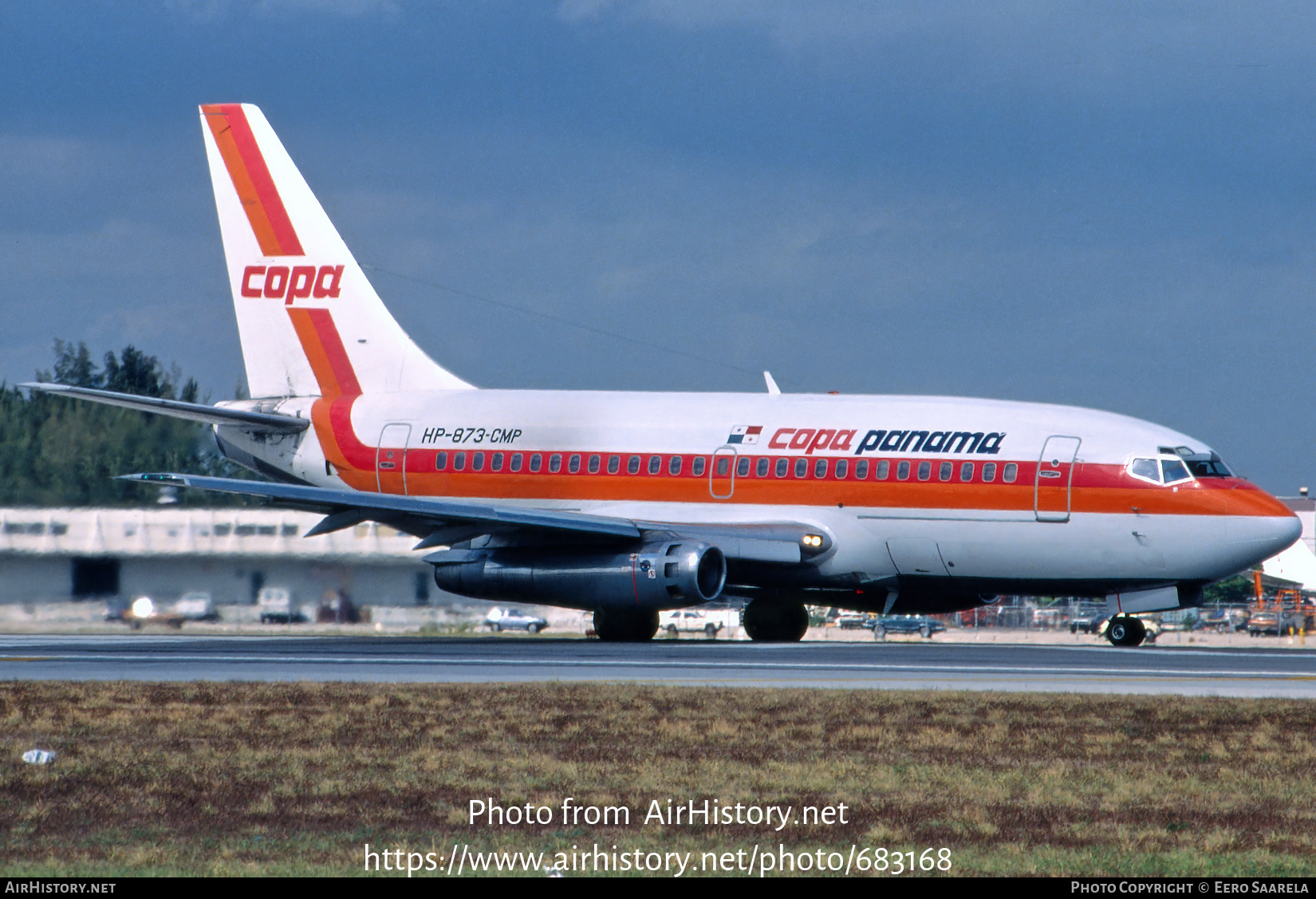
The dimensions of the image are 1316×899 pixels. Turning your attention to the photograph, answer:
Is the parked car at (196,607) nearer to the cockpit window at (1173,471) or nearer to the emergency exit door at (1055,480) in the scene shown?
the emergency exit door at (1055,480)

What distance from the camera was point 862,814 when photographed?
37.3 feet

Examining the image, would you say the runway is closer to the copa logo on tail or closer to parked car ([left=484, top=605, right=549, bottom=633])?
the copa logo on tail

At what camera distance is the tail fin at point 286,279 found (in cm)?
3909

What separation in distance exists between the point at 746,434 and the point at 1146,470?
7638mm

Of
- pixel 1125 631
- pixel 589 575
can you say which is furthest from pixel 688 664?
pixel 1125 631

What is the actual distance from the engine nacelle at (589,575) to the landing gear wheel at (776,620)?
3.52 meters

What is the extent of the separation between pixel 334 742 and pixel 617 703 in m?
3.89

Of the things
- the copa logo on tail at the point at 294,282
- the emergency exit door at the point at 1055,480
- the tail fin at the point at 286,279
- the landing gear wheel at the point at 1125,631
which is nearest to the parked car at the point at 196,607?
the tail fin at the point at 286,279

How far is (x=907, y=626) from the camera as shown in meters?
65.0

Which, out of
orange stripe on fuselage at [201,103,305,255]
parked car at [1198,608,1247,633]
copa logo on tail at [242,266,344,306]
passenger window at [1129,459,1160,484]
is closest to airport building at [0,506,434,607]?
copa logo on tail at [242,266,344,306]

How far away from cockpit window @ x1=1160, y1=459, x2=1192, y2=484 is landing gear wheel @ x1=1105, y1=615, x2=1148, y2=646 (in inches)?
119

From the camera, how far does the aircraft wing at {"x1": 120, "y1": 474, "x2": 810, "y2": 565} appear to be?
3061 centimetres

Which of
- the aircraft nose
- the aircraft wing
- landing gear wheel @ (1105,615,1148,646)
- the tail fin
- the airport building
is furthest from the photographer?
the tail fin

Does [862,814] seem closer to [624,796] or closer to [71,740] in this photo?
[624,796]
